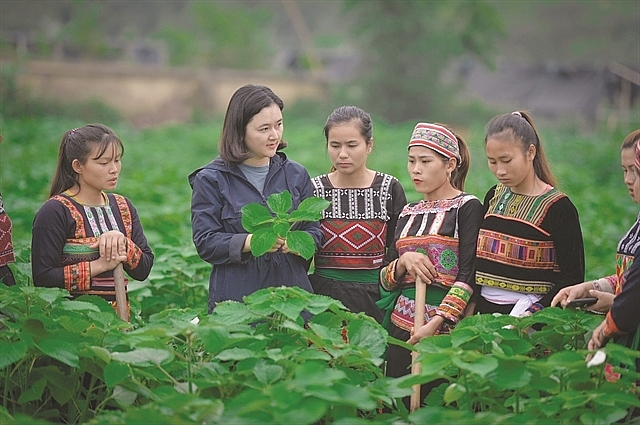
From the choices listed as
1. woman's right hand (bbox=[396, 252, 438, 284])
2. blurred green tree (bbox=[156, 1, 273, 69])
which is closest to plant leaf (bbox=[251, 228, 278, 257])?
woman's right hand (bbox=[396, 252, 438, 284])

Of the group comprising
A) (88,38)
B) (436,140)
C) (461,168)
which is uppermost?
(88,38)

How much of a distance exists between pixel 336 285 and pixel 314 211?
2.27ft

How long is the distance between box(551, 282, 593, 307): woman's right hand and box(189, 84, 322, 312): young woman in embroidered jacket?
978 mm

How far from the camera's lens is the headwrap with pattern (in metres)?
3.50

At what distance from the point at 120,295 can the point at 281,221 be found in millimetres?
741

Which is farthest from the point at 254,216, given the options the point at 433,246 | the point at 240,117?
the point at 433,246

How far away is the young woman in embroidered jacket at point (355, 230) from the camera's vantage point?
3.79 meters

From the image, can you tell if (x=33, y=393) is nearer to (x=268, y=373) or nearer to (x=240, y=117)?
(x=268, y=373)

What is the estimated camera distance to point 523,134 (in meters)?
3.39

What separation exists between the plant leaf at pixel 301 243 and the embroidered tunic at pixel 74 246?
680 mm

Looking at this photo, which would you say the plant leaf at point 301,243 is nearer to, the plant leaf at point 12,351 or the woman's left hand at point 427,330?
the woman's left hand at point 427,330

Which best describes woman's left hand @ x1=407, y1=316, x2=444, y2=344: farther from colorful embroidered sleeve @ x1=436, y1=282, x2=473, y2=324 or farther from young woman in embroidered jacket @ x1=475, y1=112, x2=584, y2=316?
young woman in embroidered jacket @ x1=475, y1=112, x2=584, y2=316

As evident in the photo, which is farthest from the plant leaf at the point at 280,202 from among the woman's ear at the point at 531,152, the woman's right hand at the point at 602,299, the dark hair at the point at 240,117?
the woman's right hand at the point at 602,299

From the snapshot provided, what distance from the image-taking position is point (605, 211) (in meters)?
10.1
